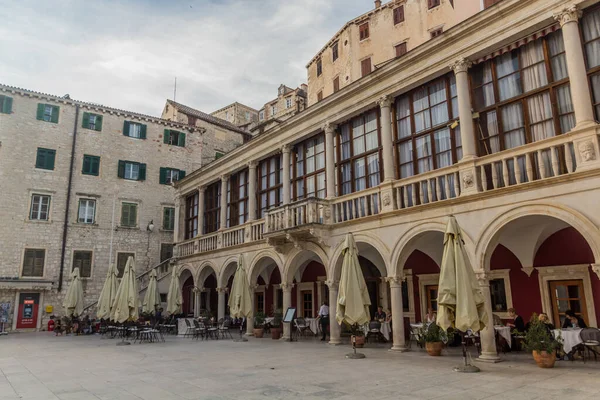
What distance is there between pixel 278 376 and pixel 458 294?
4249mm

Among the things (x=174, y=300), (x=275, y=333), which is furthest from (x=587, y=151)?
(x=174, y=300)

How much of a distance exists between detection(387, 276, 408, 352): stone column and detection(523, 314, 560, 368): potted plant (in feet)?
13.2

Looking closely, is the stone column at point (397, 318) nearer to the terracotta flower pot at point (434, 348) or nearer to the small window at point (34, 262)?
the terracotta flower pot at point (434, 348)

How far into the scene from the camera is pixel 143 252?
2933 cm

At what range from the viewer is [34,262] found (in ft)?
83.7

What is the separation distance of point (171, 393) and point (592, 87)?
37.7 ft

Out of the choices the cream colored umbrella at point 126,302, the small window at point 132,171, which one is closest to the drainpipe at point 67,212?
the small window at point 132,171

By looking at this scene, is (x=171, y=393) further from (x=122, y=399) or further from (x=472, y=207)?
(x=472, y=207)

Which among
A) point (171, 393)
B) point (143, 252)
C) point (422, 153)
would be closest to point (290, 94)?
Result: point (143, 252)

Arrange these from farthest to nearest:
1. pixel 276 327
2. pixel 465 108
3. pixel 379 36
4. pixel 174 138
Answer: pixel 174 138 < pixel 379 36 < pixel 276 327 < pixel 465 108

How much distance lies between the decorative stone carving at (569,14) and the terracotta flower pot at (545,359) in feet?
25.5

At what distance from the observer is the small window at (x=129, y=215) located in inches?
1142

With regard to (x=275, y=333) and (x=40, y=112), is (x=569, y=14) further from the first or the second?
(x=40, y=112)

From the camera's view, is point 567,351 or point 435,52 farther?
point 435,52
